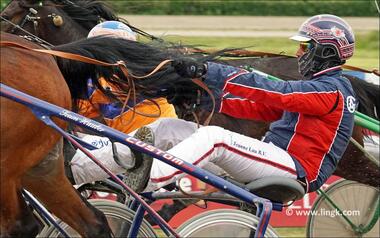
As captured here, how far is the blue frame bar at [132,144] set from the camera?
3557 millimetres

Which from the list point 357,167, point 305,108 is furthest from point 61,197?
point 357,167

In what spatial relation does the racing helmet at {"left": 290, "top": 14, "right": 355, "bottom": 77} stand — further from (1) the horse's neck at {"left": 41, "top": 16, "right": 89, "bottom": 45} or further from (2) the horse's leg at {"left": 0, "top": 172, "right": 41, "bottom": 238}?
(1) the horse's neck at {"left": 41, "top": 16, "right": 89, "bottom": 45}

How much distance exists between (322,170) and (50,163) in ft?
4.20

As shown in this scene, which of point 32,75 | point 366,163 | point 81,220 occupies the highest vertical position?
point 32,75

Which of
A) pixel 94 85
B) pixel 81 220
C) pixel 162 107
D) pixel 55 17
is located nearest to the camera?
pixel 81 220

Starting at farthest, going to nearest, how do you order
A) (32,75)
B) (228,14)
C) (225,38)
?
(228,14) < (225,38) < (32,75)

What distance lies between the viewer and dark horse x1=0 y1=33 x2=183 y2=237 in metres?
3.67

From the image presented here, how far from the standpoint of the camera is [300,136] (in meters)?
4.22

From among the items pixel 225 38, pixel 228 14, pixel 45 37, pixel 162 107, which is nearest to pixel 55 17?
pixel 45 37

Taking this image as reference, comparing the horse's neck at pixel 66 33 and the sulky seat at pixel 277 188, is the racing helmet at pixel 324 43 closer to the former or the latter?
the sulky seat at pixel 277 188

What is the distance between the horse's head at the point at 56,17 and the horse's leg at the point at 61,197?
8.04ft

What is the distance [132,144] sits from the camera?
12.3 feet

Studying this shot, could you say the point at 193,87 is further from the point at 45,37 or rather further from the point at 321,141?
the point at 45,37

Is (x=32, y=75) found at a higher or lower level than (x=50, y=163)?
higher
